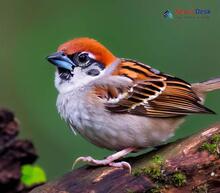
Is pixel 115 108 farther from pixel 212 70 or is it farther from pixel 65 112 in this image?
pixel 212 70

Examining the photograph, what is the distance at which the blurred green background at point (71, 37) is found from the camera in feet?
21.2

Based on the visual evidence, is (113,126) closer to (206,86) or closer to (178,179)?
(178,179)

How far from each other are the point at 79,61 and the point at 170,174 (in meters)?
1.03

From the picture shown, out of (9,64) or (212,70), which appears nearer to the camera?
(212,70)

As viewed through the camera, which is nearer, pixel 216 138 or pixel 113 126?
pixel 216 138

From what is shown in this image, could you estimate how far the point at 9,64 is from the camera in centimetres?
716

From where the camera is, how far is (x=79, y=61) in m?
4.95

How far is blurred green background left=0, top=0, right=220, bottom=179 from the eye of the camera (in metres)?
6.45

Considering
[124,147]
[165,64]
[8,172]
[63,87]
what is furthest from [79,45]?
[165,64]

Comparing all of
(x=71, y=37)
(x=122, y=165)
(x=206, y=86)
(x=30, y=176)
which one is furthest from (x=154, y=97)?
(x=71, y=37)

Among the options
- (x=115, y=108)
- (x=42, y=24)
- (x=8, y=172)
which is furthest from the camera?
(x=42, y=24)

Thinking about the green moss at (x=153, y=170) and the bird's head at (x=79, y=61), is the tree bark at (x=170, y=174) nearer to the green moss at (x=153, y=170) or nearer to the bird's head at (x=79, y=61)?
the green moss at (x=153, y=170)

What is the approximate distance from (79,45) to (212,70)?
1.85 metres

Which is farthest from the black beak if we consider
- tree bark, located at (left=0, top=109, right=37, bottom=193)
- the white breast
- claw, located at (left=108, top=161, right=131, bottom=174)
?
claw, located at (left=108, top=161, right=131, bottom=174)
